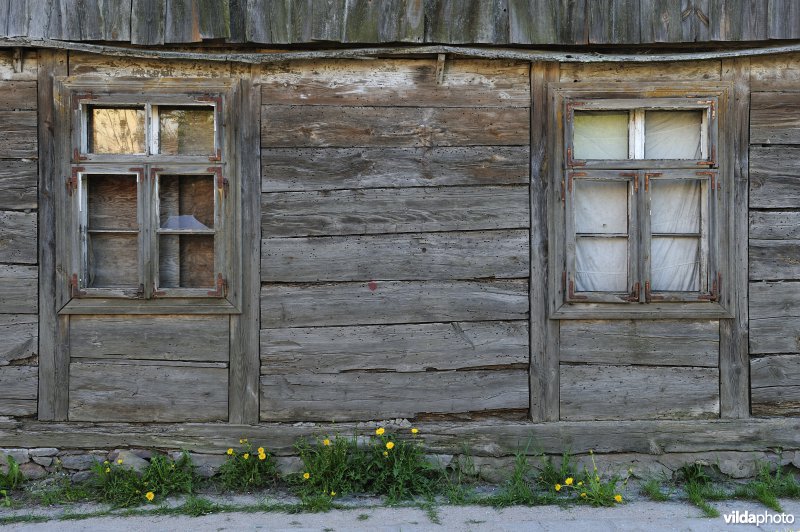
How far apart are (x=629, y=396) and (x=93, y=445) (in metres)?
3.32

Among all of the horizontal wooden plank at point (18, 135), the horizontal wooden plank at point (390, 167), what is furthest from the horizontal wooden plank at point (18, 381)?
the horizontal wooden plank at point (390, 167)

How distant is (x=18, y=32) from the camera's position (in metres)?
3.82

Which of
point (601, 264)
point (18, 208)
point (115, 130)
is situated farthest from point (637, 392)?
point (18, 208)

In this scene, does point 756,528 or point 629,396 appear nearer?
point 756,528

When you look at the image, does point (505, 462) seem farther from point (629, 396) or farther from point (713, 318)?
point (713, 318)

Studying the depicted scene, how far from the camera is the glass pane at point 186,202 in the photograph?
4.02 meters

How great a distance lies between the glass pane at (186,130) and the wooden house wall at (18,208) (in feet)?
2.49

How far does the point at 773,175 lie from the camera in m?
3.99

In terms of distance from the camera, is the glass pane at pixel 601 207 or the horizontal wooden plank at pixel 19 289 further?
the glass pane at pixel 601 207

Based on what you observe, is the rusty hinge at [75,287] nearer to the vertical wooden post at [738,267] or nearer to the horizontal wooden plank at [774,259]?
the vertical wooden post at [738,267]

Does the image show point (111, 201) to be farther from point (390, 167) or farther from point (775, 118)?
point (775, 118)

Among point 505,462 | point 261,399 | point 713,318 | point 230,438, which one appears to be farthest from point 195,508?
point 713,318
